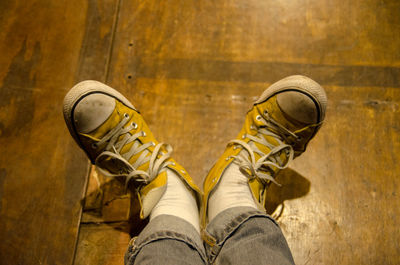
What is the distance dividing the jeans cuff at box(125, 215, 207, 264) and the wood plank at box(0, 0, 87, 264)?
31 centimetres

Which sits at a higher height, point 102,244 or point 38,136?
point 38,136

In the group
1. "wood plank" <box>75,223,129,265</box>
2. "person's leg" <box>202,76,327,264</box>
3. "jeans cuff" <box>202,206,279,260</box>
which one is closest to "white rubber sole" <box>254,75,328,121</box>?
"person's leg" <box>202,76,327,264</box>

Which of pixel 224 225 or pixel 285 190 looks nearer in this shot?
pixel 224 225

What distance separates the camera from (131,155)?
77cm

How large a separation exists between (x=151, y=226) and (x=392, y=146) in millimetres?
741

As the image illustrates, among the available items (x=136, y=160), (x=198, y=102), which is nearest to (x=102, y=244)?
(x=136, y=160)

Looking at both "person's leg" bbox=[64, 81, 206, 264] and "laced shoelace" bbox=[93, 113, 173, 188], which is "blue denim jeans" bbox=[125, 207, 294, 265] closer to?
"person's leg" bbox=[64, 81, 206, 264]

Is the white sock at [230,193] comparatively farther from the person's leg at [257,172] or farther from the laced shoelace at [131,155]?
the laced shoelace at [131,155]

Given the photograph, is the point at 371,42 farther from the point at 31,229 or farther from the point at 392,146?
the point at 31,229

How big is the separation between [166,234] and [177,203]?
11cm

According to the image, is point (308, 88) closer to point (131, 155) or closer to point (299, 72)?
point (299, 72)

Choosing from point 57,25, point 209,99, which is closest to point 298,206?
point 209,99

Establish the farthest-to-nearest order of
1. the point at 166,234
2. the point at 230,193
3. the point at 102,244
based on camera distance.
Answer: the point at 102,244
the point at 230,193
the point at 166,234

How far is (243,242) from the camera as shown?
0.58 m
